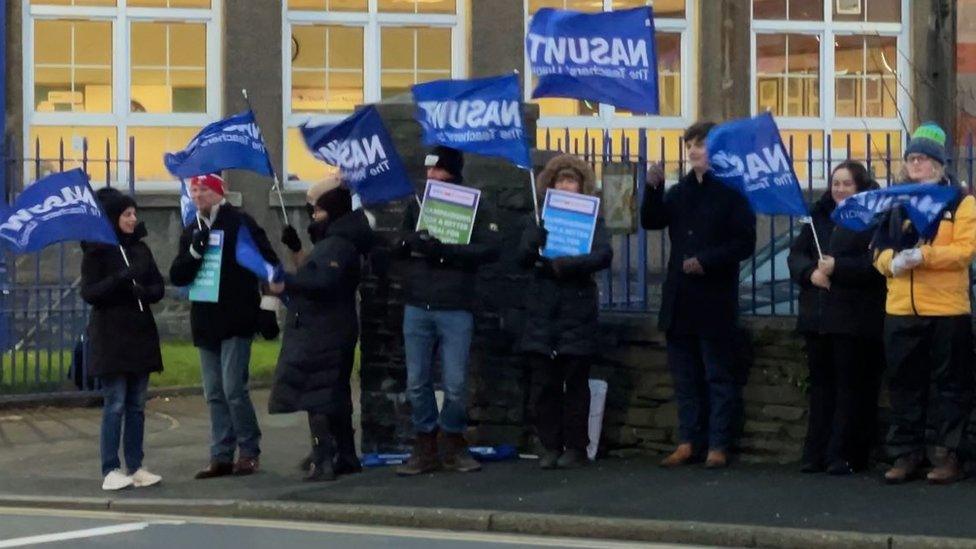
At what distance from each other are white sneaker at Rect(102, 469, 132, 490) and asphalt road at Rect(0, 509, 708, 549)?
2.36ft

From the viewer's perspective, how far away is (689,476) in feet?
39.2

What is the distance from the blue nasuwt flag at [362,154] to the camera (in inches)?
487

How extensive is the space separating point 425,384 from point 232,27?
34.2 feet

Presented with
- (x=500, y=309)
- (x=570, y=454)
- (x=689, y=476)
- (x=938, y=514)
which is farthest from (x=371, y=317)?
(x=938, y=514)

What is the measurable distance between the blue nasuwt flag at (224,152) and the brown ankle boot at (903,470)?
4259 mm

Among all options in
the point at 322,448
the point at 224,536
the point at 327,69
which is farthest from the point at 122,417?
the point at 327,69

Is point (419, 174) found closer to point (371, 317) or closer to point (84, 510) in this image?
point (371, 317)

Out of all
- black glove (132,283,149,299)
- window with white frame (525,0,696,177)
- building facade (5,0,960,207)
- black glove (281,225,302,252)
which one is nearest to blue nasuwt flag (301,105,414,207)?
black glove (281,225,302,252)

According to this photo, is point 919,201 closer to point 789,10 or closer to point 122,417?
point 122,417

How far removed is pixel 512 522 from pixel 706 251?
2.27 metres

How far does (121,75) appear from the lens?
2208 cm

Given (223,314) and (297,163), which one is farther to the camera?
(297,163)

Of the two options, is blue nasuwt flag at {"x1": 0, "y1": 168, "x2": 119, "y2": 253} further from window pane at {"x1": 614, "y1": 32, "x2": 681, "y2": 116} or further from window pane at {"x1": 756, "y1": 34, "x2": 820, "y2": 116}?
window pane at {"x1": 756, "y1": 34, "x2": 820, "y2": 116}

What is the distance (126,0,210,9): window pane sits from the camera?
871 inches
